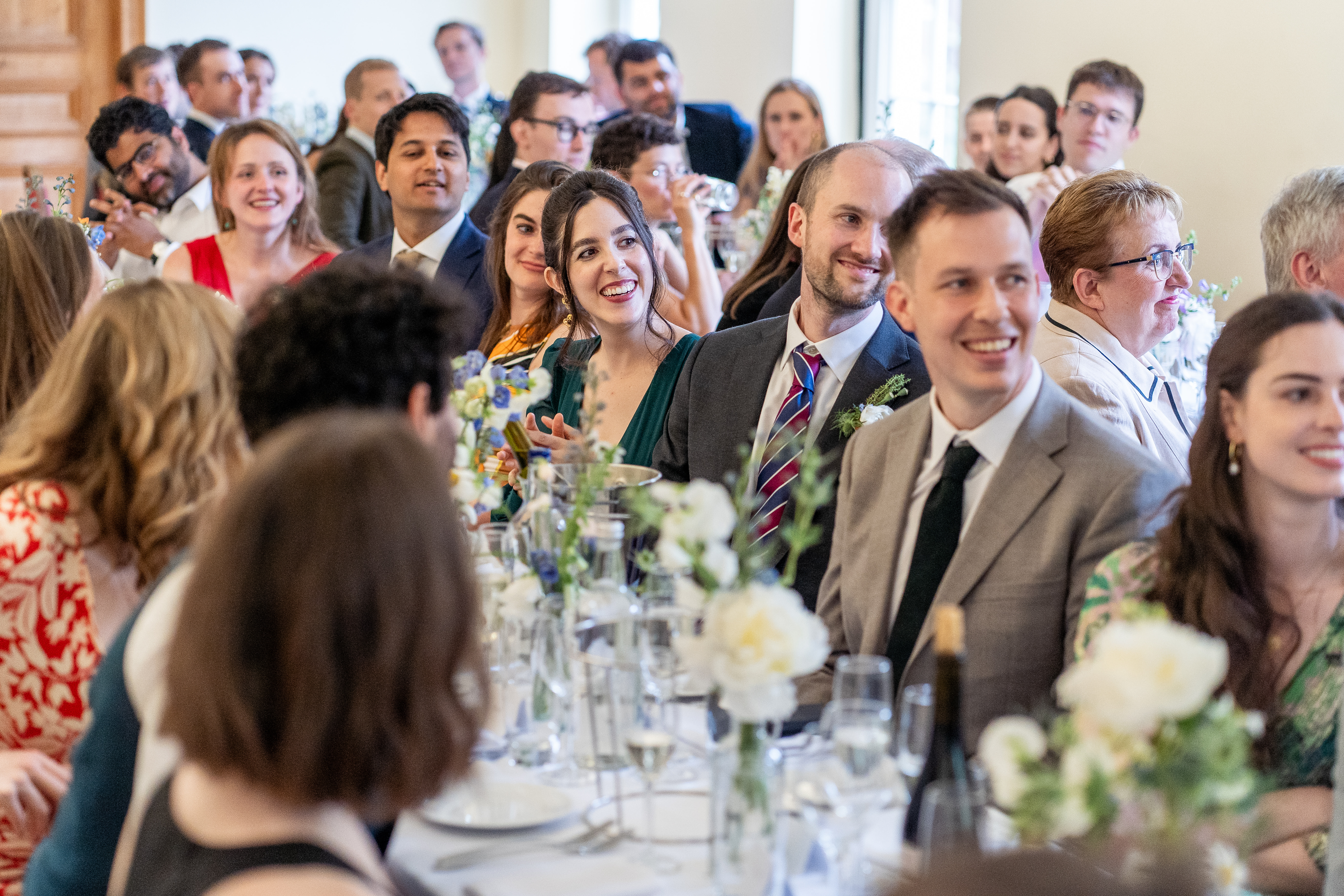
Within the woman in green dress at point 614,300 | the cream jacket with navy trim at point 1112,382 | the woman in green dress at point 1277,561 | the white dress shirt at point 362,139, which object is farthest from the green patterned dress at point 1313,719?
the white dress shirt at point 362,139

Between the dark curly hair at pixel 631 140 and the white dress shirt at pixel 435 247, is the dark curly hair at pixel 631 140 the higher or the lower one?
the higher one

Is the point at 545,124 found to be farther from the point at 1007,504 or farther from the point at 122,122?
the point at 1007,504

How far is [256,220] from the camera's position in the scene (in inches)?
181

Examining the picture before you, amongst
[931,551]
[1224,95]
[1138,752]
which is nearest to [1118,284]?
[931,551]

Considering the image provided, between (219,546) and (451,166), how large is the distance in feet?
12.2

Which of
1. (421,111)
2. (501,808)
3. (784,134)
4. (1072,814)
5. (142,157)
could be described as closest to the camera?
(1072,814)

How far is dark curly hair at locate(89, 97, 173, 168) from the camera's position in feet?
18.0

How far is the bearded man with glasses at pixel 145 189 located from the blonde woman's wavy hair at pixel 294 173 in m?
0.65

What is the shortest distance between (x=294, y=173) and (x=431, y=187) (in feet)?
1.60

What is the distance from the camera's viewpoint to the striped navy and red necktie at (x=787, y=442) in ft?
9.22

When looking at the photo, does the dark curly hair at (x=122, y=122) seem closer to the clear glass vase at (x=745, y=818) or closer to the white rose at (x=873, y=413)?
the white rose at (x=873, y=413)

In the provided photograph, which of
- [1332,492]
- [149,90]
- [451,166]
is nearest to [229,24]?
[149,90]

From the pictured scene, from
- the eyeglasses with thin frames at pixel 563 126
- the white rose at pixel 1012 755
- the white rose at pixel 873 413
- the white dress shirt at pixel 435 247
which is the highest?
the eyeglasses with thin frames at pixel 563 126

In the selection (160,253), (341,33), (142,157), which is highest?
(341,33)
